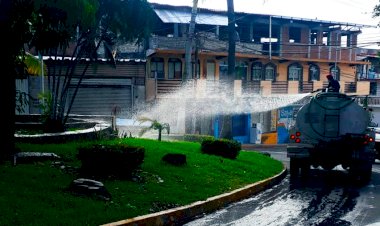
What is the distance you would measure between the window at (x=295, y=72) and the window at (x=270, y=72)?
5.84ft

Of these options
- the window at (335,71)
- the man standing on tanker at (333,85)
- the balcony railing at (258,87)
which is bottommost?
the man standing on tanker at (333,85)

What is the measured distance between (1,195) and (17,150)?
3096 mm

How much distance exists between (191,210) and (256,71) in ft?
94.0

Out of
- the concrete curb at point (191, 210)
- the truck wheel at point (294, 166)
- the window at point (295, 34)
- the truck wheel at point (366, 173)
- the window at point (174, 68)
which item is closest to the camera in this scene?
the concrete curb at point (191, 210)

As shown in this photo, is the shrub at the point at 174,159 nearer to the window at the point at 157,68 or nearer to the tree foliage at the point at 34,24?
the tree foliage at the point at 34,24

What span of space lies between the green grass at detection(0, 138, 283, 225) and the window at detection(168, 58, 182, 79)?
65.8ft

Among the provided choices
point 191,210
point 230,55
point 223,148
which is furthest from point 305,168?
point 230,55

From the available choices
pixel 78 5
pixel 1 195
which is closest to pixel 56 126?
pixel 78 5

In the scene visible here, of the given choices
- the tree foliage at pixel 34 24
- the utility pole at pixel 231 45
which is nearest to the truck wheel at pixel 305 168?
the tree foliage at pixel 34 24

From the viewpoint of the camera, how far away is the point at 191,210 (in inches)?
295

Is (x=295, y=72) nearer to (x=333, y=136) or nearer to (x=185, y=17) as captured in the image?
(x=185, y=17)

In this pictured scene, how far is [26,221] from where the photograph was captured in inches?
217

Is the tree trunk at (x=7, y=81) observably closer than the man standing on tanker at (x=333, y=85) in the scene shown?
Yes

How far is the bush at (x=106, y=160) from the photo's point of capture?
27.2ft
